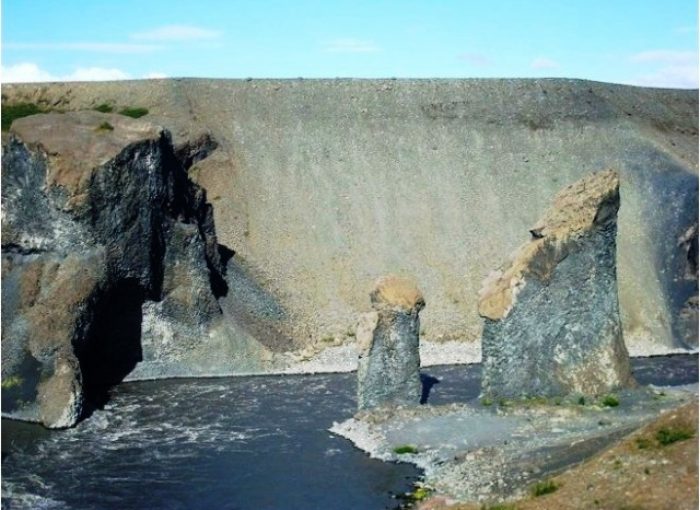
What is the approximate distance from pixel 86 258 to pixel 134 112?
962 inches

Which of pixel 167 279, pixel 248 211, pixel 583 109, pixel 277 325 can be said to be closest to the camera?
pixel 167 279

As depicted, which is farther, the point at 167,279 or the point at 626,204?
the point at 626,204

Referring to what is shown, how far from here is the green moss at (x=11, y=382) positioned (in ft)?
137

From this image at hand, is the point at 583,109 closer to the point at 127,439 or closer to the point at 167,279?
the point at 167,279

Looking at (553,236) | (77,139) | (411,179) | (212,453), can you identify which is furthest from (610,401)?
(411,179)

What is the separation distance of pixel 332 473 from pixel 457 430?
4.92 m

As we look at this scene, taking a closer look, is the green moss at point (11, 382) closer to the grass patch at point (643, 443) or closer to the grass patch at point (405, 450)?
the grass patch at point (405, 450)

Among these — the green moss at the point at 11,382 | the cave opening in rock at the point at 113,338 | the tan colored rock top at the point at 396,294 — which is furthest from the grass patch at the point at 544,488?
the cave opening in rock at the point at 113,338

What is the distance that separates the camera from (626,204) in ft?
211

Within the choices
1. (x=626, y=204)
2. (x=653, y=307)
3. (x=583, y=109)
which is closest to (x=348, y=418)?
(x=653, y=307)

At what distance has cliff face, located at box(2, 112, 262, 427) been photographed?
4259 cm

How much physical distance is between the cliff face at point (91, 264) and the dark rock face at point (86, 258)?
5 centimetres

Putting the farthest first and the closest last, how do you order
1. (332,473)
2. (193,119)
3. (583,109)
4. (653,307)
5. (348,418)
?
(583,109) < (193,119) < (653,307) < (348,418) < (332,473)

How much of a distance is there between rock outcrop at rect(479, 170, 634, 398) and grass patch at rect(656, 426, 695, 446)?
10.9 meters
